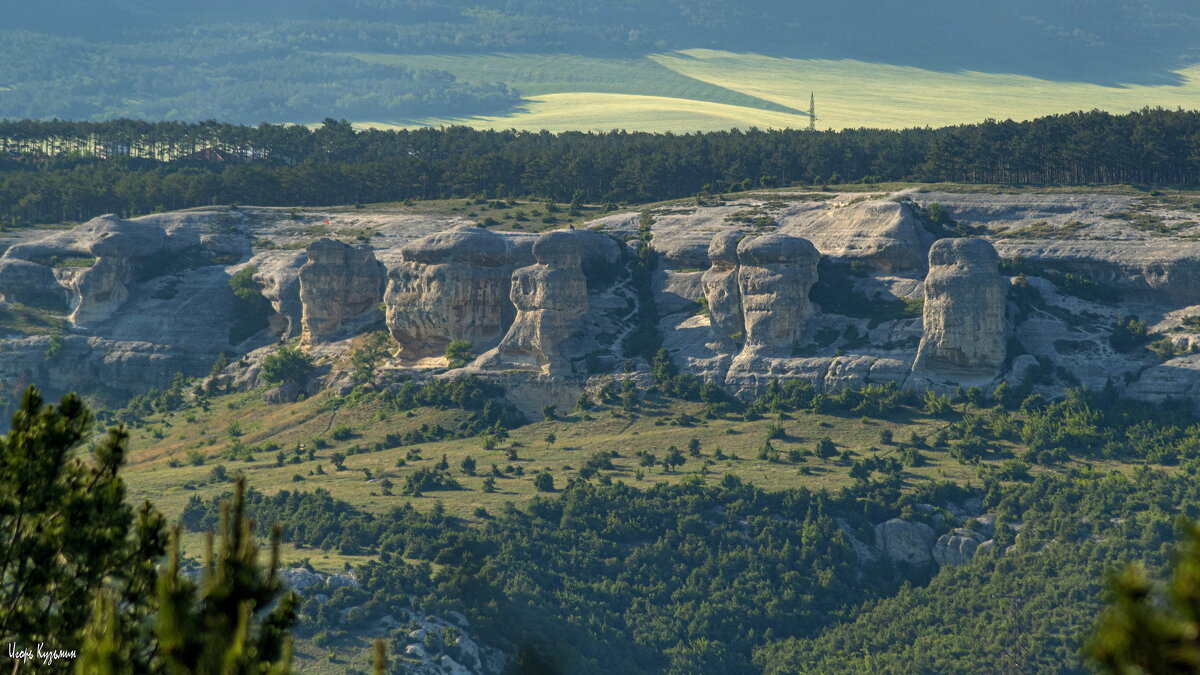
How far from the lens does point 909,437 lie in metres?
76.8

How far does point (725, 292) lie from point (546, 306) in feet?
28.6

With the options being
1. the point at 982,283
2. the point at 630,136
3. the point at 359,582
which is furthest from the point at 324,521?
the point at 630,136

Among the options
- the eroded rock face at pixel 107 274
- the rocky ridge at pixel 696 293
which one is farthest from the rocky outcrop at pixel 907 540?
the eroded rock face at pixel 107 274

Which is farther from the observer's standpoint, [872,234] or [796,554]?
[872,234]

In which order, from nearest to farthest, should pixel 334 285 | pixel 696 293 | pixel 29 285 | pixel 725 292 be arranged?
1. pixel 725 292
2. pixel 696 293
3. pixel 334 285
4. pixel 29 285

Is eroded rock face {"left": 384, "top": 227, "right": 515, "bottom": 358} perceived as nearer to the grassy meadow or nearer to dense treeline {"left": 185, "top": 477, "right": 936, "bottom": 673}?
the grassy meadow

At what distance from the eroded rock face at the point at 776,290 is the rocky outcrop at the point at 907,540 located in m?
15.3

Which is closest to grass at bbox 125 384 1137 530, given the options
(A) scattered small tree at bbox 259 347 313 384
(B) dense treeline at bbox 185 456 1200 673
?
(B) dense treeline at bbox 185 456 1200 673

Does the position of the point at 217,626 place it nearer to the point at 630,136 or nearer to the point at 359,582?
the point at 359,582

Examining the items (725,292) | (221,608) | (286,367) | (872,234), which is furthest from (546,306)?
(221,608)

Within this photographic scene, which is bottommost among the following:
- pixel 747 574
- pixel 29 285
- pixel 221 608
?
pixel 747 574

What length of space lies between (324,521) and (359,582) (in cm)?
705

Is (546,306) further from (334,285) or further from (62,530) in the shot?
(62,530)

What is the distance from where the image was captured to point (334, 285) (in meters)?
95.8
